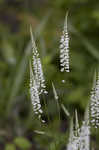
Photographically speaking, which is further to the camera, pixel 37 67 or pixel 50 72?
pixel 50 72

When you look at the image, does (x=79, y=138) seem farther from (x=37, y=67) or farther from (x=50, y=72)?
(x=50, y=72)

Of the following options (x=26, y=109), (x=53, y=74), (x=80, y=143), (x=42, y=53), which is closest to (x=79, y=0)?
(x=42, y=53)

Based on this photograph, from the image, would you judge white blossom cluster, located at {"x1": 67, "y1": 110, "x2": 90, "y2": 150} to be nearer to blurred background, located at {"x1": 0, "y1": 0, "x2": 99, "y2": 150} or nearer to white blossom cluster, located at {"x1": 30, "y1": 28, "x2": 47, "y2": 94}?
white blossom cluster, located at {"x1": 30, "y1": 28, "x2": 47, "y2": 94}

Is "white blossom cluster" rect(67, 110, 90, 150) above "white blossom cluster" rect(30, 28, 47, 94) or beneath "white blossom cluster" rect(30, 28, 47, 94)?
beneath

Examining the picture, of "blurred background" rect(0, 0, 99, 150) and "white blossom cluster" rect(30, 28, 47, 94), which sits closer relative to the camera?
"white blossom cluster" rect(30, 28, 47, 94)

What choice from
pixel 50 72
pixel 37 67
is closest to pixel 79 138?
pixel 37 67

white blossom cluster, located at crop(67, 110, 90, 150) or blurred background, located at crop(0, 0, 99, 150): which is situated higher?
blurred background, located at crop(0, 0, 99, 150)

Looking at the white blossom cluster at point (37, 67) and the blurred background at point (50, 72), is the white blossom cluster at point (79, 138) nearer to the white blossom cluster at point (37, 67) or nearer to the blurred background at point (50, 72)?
the white blossom cluster at point (37, 67)

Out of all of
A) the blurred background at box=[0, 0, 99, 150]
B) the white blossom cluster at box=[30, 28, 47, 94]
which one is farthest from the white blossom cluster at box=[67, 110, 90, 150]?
the blurred background at box=[0, 0, 99, 150]
